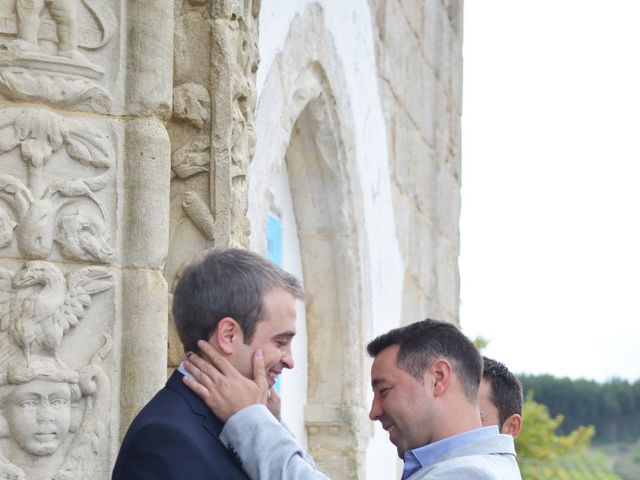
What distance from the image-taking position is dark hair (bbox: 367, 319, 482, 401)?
2689 mm

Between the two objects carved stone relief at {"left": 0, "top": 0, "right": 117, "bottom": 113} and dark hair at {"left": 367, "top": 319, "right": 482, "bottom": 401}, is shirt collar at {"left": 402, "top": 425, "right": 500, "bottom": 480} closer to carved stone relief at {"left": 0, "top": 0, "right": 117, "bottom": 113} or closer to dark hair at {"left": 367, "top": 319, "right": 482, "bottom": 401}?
dark hair at {"left": 367, "top": 319, "right": 482, "bottom": 401}

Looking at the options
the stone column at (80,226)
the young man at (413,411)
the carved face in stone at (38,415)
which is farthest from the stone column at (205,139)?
the young man at (413,411)

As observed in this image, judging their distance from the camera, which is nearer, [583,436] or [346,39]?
[346,39]

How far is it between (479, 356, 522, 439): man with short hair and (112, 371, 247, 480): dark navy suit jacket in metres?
1.04

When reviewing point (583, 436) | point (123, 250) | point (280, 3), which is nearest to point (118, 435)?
point (123, 250)

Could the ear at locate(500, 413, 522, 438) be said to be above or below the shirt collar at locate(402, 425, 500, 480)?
above

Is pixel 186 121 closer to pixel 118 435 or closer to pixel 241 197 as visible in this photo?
pixel 241 197

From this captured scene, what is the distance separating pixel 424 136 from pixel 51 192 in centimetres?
518

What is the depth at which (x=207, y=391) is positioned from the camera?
7.98 feet

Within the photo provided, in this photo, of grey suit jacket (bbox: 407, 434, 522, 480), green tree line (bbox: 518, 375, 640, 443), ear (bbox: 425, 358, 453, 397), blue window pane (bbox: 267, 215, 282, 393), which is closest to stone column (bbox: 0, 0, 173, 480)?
ear (bbox: 425, 358, 453, 397)

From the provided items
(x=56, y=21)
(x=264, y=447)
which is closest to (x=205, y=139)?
(x=56, y=21)

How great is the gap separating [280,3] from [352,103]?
3.97 feet

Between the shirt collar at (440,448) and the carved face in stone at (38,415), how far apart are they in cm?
74

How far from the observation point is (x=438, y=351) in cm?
270
